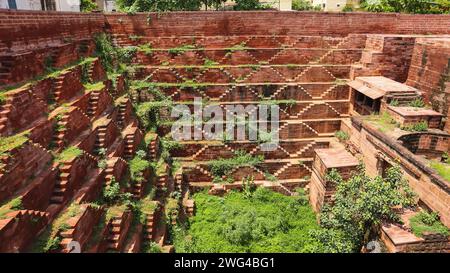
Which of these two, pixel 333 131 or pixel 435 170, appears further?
pixel 333 131

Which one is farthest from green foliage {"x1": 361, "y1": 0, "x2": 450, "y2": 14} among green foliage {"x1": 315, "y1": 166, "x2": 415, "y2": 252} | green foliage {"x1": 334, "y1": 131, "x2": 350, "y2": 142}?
green foliage {"x1": 315, "y1": 166, "x2": 415, "y2": 252}

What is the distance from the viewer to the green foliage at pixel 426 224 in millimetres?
7664

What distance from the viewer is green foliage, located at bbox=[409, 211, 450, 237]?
25.1 feet

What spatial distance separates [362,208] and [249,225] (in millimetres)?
3527

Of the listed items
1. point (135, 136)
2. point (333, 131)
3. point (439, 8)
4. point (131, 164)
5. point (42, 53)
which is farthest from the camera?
point (439, 8)

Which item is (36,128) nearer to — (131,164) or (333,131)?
(131,164)

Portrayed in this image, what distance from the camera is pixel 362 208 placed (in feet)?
27.0

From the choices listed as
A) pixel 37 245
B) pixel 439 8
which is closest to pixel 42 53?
pixel 37 245

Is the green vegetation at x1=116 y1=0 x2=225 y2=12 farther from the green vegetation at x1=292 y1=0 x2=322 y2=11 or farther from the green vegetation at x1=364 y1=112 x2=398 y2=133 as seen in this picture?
the green vegetation at x1=292 y1=0 x2=322 y2=11

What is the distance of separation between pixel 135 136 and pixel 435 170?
885 centimetres

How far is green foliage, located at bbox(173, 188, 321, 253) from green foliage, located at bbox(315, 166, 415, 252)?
2.54 feet

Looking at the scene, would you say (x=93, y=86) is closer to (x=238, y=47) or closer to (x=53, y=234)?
(x=53, y=234)

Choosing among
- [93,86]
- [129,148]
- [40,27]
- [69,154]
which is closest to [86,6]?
[40,27]

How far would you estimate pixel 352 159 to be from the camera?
424 inches
